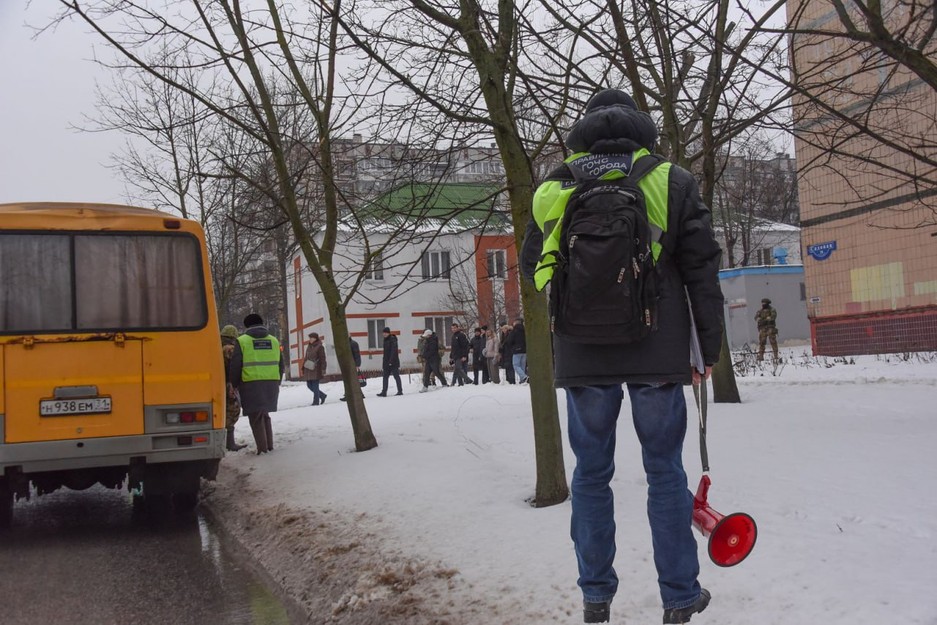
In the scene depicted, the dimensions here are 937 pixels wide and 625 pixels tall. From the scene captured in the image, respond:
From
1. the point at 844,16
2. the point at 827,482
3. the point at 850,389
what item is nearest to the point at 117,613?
the point at 827,482

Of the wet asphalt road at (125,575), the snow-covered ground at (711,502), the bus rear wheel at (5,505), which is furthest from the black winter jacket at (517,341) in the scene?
the bus rear wheel at (5,505)

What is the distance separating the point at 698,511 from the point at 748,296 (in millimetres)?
32472

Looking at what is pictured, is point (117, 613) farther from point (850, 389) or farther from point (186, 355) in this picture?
point (850, 389)

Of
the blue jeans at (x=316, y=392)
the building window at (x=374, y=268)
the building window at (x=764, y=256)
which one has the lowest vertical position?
the blue jeans at (x=316, y=392)

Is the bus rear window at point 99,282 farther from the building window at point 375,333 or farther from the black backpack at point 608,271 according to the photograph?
the building window at point 375,333

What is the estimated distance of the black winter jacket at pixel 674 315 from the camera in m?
3.43

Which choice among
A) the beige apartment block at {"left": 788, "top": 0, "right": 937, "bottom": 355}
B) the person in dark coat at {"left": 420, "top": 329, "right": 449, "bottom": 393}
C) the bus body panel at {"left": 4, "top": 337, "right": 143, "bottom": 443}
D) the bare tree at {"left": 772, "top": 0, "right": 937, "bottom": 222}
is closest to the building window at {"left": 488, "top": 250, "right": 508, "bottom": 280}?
the bare tree at {"left": 772, "top": 0, "right": 937, "bottom": 222}

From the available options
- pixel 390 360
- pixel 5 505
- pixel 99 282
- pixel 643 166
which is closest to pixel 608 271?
pixel 643 166

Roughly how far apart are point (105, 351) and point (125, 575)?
2477 millimetres

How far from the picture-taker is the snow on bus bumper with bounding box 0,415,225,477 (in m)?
7.90

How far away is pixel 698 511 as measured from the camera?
11.8ft

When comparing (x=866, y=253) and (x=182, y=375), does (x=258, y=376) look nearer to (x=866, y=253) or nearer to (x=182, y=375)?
(x=182, y=375)

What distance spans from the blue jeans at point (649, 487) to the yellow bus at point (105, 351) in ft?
18.6

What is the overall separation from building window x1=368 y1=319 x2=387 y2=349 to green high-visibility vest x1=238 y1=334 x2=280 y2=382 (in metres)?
33.8
